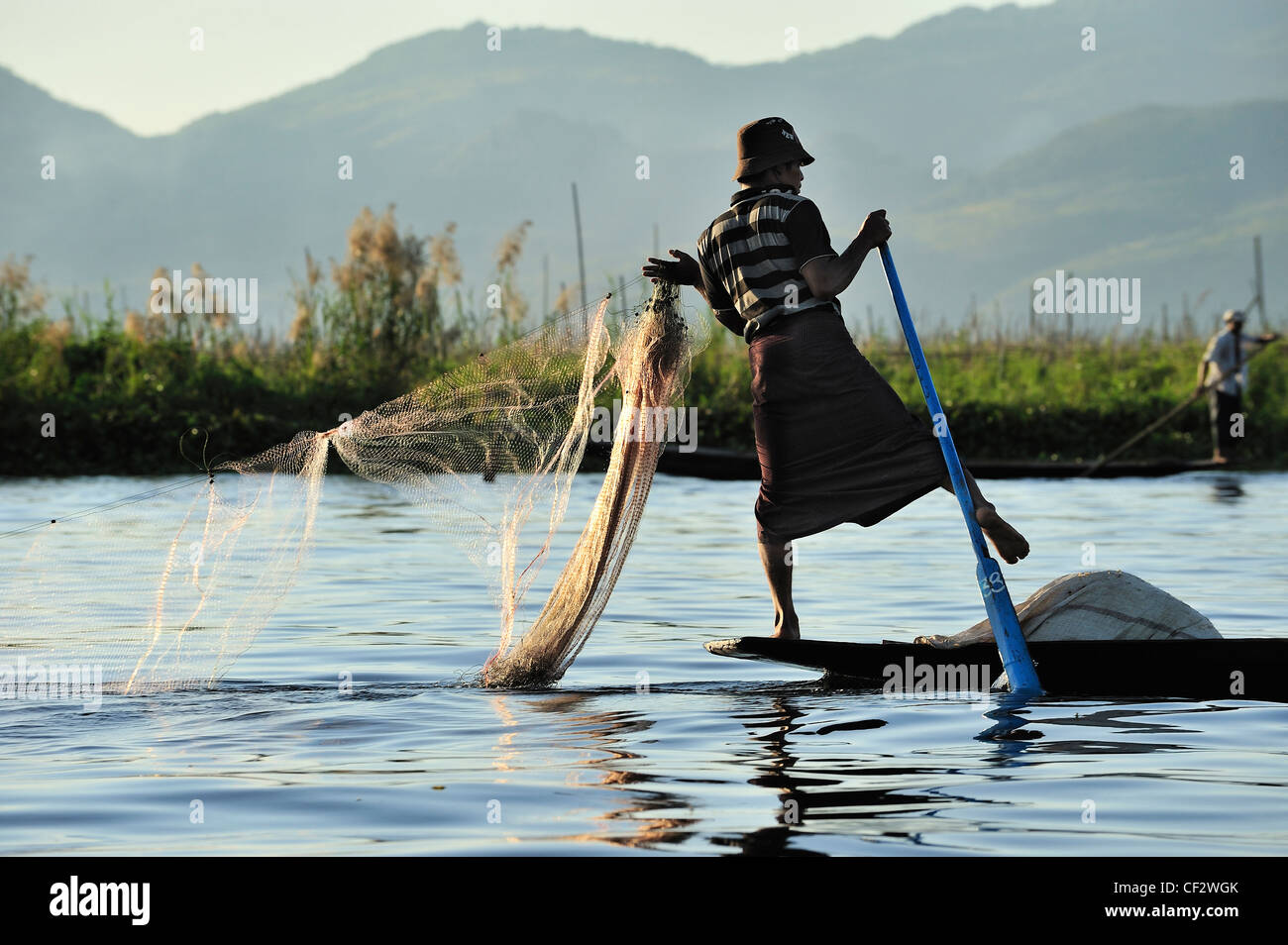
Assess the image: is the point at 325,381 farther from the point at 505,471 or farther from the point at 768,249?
the point at 768,249

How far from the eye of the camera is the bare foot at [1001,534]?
20.0 ft

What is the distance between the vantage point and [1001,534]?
20.1 ft

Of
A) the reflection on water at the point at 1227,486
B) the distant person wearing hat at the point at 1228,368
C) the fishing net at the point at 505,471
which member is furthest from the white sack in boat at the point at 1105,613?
the distant person wearing hat at the point at 1228,368

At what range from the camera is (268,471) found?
664 centimetres

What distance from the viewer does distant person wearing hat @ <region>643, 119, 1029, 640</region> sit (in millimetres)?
6254

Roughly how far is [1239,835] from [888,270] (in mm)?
2854

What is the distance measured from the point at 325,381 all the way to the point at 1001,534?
14878 millimetres

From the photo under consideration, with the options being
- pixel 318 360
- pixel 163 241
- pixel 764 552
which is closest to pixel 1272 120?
pixel 163 241

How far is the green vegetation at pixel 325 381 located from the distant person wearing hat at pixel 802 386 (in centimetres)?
1298
